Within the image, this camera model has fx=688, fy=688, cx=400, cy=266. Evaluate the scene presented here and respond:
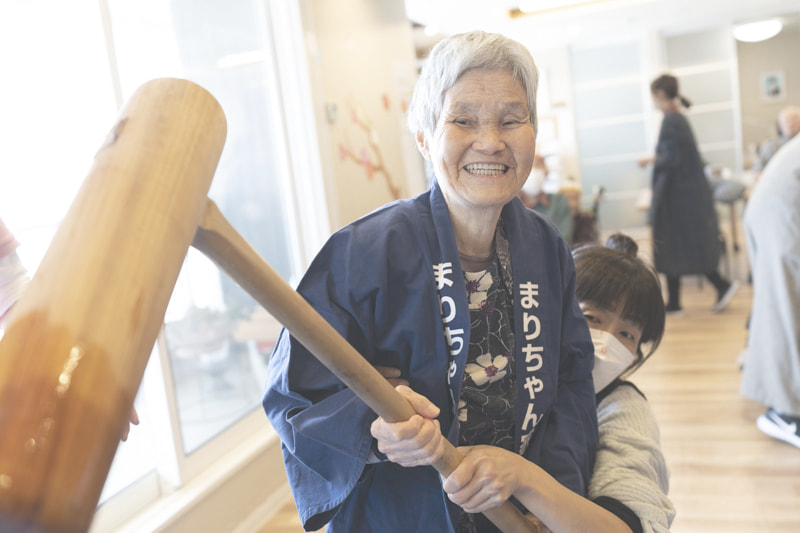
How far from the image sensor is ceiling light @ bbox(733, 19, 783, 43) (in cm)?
901

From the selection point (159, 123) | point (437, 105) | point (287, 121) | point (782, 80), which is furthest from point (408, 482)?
point (782, 80)

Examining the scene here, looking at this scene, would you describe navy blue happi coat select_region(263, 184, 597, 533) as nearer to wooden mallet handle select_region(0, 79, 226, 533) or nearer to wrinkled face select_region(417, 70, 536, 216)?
wrinkled face select_region(417, 70, 536, 216)

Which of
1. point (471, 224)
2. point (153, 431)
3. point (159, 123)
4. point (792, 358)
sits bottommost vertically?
point (792, 358)

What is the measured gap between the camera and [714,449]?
115 inches

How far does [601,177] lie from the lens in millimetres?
10367

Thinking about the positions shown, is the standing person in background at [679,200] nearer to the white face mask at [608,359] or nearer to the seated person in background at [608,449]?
the seated person in background at [608,449]

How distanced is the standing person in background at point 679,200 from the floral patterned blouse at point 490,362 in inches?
171

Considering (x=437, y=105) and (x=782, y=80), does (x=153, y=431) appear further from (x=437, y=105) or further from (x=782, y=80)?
(x=782, y=80)

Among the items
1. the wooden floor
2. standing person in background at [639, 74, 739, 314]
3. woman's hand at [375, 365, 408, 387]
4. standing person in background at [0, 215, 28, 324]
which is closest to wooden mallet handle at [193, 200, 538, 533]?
woman's hand at [375, 365, 408, 387]

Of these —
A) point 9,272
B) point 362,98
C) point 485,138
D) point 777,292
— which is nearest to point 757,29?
point 362,98

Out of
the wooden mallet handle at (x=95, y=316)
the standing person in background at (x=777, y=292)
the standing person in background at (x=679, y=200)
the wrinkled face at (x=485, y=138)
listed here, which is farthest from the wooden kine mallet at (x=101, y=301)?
the standing person in background at (x=679, y=200)

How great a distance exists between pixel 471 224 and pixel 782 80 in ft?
37.2

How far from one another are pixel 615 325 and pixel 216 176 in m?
1.97

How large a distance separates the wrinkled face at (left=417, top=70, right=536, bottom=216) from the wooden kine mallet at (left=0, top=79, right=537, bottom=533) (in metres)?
0.56
